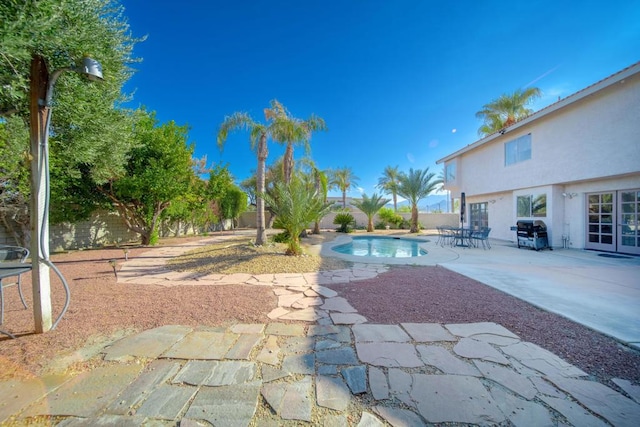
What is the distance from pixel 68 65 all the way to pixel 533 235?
14.8 metres

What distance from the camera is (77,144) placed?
4785 millimetres

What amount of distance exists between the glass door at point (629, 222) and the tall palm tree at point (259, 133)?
1330 centimetres

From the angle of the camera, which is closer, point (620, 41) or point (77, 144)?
point (77, 144)

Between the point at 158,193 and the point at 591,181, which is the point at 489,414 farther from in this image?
the point at 591,181

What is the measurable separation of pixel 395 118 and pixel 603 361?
1475cm

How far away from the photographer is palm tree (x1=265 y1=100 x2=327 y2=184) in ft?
30.5

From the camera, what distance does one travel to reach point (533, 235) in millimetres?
10070

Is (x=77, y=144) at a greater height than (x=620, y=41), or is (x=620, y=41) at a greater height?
(x=620, y=41)

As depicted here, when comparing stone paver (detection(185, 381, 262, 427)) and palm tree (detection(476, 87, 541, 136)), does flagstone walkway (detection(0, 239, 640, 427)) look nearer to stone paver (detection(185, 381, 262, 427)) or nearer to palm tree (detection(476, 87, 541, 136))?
stone paver (detection(185, 381, 262, 427))

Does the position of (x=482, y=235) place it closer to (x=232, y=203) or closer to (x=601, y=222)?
(x=601, y=222)

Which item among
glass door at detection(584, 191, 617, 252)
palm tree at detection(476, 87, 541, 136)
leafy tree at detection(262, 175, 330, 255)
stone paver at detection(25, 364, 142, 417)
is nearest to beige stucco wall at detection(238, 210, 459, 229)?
palm tree at detection(476, 87, 541, 136)

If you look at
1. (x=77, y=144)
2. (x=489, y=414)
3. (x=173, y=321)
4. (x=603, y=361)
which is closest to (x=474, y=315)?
(x=603, y=361)

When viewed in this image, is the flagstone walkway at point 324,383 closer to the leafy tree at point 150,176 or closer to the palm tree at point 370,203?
the leafy tree at point 150,176

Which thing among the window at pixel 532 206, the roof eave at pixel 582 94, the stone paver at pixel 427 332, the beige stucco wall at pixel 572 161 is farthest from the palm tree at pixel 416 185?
the stone paver at pixel 427 332
